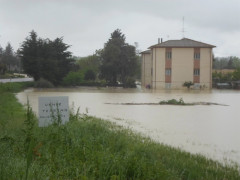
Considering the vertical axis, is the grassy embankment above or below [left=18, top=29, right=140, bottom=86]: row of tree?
below

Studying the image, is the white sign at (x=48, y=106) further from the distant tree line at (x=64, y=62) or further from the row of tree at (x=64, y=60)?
the row of tree at (x=64, y=60)

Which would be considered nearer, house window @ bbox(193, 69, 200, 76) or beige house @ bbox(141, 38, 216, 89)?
beige house @ bbox(141, 38, 216, 89)

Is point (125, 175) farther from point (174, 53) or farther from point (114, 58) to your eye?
point (114, 58)

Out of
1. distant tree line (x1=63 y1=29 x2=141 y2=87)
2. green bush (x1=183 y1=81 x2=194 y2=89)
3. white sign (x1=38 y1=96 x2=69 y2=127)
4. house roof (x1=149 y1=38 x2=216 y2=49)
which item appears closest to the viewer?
white sign (x1=38 y1=96 x2=69 y2=127)

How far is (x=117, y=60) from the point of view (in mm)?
60781

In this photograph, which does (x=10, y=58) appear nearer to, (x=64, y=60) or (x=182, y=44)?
(x=64, y=60)

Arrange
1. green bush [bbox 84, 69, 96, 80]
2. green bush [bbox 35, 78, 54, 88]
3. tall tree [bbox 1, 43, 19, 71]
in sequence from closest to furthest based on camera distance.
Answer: green bush [bbox 35, 78, 54, 88] < green bush [bbox 84, 69, 96, 80] < tall tree [bbox 1, 43, 19, 71]

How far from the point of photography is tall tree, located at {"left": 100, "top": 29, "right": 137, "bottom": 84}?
199 ft

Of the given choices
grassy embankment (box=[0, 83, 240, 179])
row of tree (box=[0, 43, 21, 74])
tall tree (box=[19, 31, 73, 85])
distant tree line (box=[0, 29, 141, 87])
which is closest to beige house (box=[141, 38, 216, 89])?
distant tree line (box=[0, 29, 141, 87])

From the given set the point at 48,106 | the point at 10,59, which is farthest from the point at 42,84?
the point at 10,59

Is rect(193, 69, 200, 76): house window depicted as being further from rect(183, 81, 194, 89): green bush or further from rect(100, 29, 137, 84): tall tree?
rect(100, 29, 137, 84): tall tree

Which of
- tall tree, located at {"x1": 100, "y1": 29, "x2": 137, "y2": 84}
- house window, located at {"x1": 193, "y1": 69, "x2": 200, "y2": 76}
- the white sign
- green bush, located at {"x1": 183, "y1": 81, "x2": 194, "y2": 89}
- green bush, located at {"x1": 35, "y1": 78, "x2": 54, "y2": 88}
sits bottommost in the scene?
green bush, located at {"x1": 183, "y1": 81, "x2": 194, "y2": 89}

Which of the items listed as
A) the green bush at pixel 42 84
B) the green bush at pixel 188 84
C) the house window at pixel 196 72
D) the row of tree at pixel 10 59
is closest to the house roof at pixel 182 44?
the house window at pixel 196 72

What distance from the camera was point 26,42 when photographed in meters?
50.8
